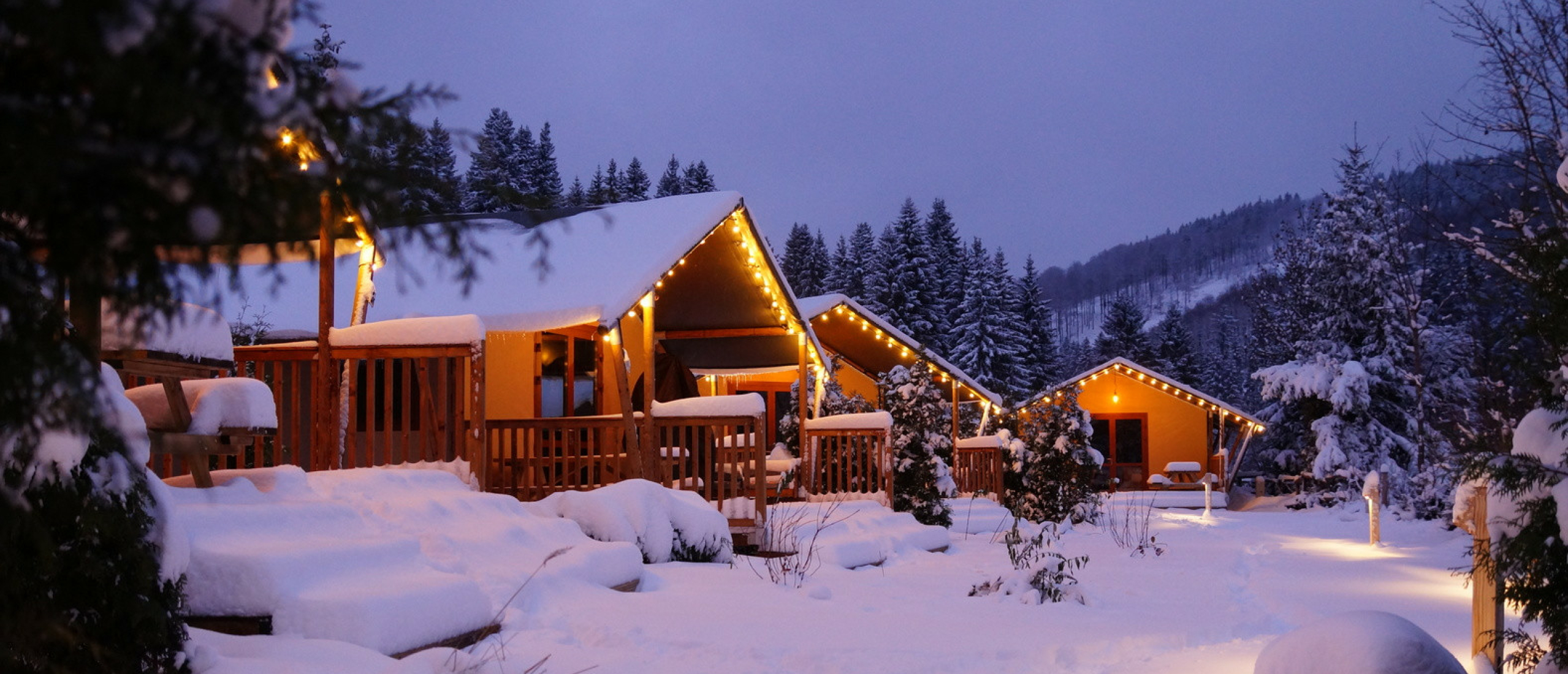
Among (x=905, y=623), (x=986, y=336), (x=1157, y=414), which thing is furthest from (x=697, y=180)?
(x=905, y=623)

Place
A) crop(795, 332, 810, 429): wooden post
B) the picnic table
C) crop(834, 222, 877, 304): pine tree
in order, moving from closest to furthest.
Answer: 1. the picnic table
2. crop(795, 332, 810, 429): wooden post
3. crop(834, 222, 877, 304): pine tree

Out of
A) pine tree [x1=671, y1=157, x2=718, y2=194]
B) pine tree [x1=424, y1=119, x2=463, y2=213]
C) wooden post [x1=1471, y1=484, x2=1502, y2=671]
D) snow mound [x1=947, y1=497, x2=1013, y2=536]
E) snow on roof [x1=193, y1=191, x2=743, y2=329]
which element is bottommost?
snow mound [x1=947, y1=497, x2=1013, y2=536]

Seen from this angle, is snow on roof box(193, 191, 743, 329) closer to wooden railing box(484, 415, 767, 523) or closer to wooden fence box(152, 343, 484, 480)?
wooden railing box(484, 415, 767, 523)

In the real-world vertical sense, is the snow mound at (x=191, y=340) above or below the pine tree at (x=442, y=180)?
below

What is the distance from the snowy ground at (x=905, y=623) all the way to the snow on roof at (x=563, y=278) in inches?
134

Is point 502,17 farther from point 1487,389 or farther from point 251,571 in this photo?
point 1487,389

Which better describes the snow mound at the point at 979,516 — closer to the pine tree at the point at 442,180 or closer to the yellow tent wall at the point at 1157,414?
the pine tree at the point at 442,180

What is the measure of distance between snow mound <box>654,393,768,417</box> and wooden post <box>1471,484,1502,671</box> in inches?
239

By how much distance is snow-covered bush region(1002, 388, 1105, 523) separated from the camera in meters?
17.2

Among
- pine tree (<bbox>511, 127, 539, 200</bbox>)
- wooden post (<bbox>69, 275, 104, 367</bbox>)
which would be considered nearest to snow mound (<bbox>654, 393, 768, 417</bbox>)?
wooden post (<bbox>69, 275, 104, 367</bbox>)

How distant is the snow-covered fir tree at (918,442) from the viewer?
14.7m

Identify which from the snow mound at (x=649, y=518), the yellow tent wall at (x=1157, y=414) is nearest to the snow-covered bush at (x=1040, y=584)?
the snow mound at (x=649, y=518)

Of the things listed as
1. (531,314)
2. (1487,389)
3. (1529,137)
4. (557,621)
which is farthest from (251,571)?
(1487,389)

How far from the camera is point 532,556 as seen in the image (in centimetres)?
654
